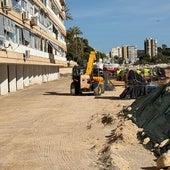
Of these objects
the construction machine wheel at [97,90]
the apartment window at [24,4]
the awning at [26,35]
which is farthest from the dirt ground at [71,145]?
the apartment window at [24,4]

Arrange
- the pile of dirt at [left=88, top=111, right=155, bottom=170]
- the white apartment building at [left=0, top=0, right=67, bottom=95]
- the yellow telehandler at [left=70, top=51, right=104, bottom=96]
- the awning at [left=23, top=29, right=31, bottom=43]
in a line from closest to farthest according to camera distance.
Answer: the pile of dirt at [left=88, top=111, right=155, bottom=170] → the yellow telehandler at [left=70, top=51, right=104, bottom=96] → the white apartment building at [left=0, top=0, right=67, bottom=95] → the awning at [left=23, top=29, right=31, bottom=43]

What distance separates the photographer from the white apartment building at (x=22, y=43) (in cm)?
3231

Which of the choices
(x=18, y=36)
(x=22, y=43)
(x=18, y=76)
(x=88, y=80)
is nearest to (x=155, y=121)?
(x=88, y=80)

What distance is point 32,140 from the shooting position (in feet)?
42.8

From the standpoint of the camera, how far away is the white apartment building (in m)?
32.3

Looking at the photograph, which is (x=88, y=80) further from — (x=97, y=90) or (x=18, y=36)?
(x=18, y=36)

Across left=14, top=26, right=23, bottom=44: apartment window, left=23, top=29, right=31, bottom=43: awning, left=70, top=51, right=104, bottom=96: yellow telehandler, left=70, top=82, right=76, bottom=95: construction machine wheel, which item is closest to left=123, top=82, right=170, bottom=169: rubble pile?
left=70, top=51, right=104, bottom=96: yellow telehandler

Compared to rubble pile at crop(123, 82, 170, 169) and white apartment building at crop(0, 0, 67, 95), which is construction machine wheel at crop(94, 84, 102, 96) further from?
rubble pile at crop(123, 82, 170, 169)

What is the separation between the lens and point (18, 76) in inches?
1638

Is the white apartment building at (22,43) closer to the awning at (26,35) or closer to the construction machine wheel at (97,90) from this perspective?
the awning at (26,35)

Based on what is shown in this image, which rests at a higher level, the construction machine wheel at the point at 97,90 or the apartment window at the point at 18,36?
the apartment window at the point at 18,36

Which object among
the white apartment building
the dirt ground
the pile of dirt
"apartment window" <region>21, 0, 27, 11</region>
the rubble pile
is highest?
"apartment window" <region>21, 0, 27, 11</region>

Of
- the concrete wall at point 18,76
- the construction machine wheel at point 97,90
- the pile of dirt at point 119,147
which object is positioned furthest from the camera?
the concrete wall at point 18,76

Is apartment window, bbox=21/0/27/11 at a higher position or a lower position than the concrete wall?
higher
